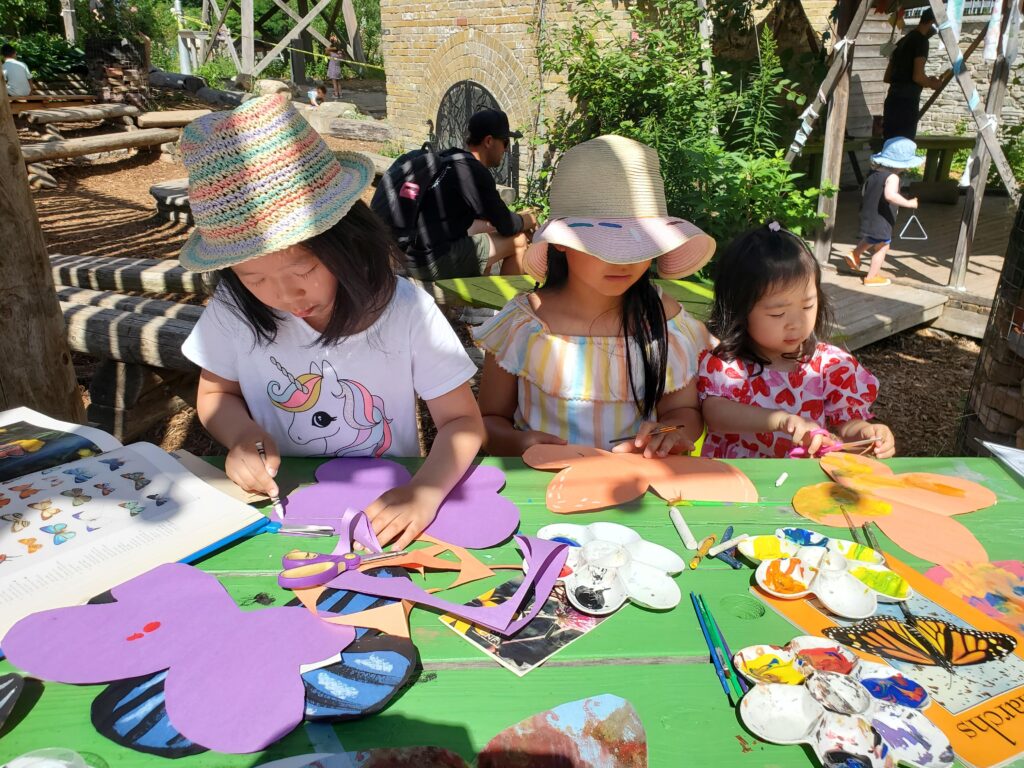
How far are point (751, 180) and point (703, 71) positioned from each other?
53.0 inches

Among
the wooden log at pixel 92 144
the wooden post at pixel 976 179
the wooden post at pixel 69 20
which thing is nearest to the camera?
the wooden post at pixel 976 179

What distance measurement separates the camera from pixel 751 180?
5117 millimetres

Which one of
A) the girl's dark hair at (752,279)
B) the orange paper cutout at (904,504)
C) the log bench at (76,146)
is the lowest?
the orange paper cutout at (904,504)

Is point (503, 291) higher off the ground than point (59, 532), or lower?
lower

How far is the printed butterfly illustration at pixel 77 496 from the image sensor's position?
1.22m

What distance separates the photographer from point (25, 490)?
4.06 feet

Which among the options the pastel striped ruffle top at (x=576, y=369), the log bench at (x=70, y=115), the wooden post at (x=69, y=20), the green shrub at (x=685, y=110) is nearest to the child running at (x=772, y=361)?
the pastel striped ruffle top at (x=576, y=369)

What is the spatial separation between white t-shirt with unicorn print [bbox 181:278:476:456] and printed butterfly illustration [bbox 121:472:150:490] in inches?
12.8

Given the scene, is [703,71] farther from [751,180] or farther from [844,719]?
[844,719]

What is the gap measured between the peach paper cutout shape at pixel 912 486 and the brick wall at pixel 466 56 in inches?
228

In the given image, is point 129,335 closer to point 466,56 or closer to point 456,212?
point 456,212

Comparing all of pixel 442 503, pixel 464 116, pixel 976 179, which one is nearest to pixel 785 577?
pixel 442 503

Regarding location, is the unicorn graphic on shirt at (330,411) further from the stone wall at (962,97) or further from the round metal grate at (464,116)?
the stone wall at (962,97)

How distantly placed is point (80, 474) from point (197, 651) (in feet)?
1.92
